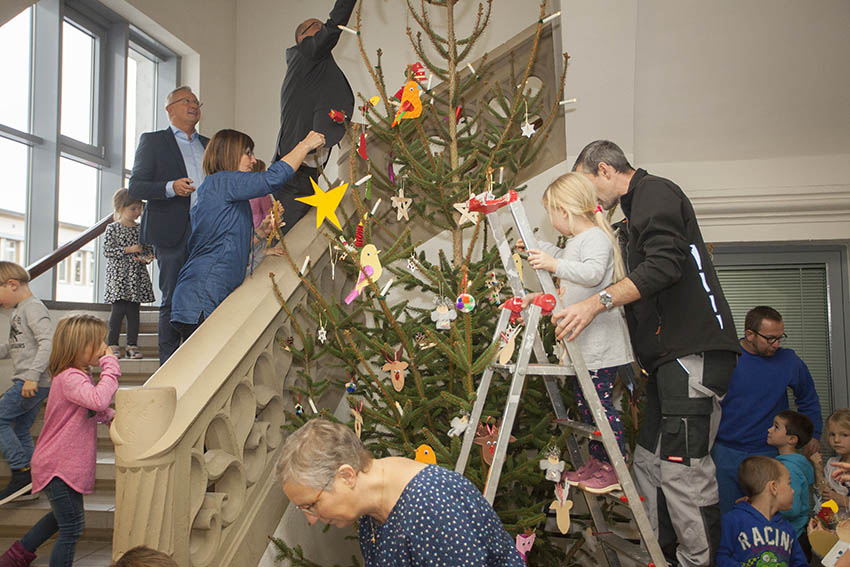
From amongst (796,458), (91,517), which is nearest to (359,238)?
(91,517)

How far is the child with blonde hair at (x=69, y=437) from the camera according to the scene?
101 inches

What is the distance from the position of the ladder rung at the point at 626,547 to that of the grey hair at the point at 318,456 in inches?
46.3

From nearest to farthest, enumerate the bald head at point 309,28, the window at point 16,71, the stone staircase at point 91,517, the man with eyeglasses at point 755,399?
1. the stone staircase at point 91,517
2. the man with eyeglasses at point 755,399
3. the bald head at point 309,28
4. the window at point 16,71

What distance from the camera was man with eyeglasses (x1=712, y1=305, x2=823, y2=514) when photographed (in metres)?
3.24

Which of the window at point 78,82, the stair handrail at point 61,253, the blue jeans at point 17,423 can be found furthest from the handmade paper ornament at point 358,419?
the window at point 78,82

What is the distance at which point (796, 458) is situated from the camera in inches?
120

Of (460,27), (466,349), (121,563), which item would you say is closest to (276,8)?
(460,27)

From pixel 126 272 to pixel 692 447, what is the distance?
3647 mm

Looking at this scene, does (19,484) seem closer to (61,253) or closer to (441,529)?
(61,253)

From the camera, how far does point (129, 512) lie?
1.93 metres

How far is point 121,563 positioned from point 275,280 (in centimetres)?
139

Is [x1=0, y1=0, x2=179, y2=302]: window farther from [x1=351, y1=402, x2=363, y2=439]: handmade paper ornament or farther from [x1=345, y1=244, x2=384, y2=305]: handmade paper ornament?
[x1=345, y1=244, x2=384, y2=305]: handmade paper ornament

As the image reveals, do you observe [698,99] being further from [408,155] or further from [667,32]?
[408,155]

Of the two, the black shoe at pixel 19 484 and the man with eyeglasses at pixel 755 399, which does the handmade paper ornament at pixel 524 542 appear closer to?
the man with eyeglasses at pixel 755 399
